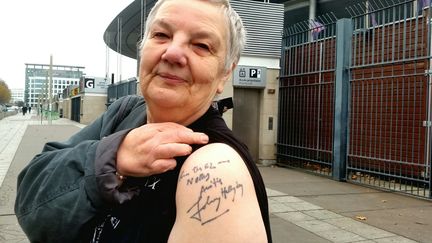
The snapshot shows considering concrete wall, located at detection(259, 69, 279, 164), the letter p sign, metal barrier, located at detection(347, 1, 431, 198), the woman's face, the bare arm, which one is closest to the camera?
the bare arm

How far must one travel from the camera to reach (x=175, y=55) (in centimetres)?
111

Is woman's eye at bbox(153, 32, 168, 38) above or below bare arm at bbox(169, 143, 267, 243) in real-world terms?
above

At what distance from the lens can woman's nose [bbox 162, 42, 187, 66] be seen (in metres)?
1.11

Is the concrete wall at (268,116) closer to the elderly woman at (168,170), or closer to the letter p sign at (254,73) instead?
the letter p sign at (254,73)

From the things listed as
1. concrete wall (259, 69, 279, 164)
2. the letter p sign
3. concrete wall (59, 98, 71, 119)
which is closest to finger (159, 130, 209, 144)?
the letter p sign

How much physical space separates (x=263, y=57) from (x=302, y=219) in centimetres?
599

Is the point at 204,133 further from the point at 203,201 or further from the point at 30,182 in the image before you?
the point at 30,182

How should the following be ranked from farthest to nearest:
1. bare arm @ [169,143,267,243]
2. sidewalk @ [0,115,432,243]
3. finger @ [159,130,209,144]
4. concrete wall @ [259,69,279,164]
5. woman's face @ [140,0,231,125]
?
1. concrete wall @ [259,69,279,164]
2. sidewalk @ [0,115,432,243]
3. woman's face @ [140,0,231,125]
4. finger @ [159,130,209,144]
5. bare arm @ [169,143,267,243]

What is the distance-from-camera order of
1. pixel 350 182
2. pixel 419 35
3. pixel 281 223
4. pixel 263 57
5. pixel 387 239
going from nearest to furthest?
pixel 387 239, pixel 281 223, pixel 419 35, pixel 350 182, pixel 263 57

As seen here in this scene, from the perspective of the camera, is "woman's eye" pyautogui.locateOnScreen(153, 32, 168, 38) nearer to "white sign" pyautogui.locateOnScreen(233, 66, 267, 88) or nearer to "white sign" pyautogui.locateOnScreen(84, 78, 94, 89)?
"white sign" pyautogui.locateOnScreen(233, 66, 267, 88)

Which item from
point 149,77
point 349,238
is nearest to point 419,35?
point 349,238

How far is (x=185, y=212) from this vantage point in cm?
95
